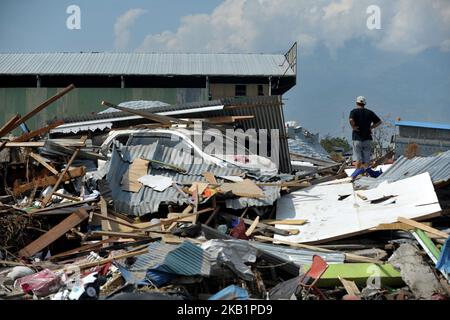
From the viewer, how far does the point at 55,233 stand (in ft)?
22.1

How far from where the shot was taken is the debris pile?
17.3ft

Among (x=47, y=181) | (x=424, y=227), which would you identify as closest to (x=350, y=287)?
(x=424, y=227)

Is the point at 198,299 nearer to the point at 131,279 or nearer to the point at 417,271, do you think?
the point at 131,279

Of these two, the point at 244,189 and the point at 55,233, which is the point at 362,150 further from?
the point at 55,233

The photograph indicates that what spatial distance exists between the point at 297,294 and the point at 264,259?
734 mm

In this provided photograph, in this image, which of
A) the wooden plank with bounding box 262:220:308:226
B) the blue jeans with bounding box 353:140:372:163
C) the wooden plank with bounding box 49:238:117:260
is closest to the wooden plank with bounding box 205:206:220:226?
the wooden plank with bounding box 262:220:308:226

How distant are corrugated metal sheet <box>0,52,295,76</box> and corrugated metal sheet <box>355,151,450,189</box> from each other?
22.2m

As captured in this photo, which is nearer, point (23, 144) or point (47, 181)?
point (47, 181)

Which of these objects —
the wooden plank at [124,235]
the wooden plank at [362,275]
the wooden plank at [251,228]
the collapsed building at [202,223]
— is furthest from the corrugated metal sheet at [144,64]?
the wooden plank at [362,275]

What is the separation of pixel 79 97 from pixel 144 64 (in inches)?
175

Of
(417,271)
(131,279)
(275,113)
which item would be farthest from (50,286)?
(275,113)

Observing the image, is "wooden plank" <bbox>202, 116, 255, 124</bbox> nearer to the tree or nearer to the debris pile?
the debris pile

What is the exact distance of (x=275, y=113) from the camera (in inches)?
458

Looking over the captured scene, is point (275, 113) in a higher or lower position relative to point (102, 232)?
Result: higher
